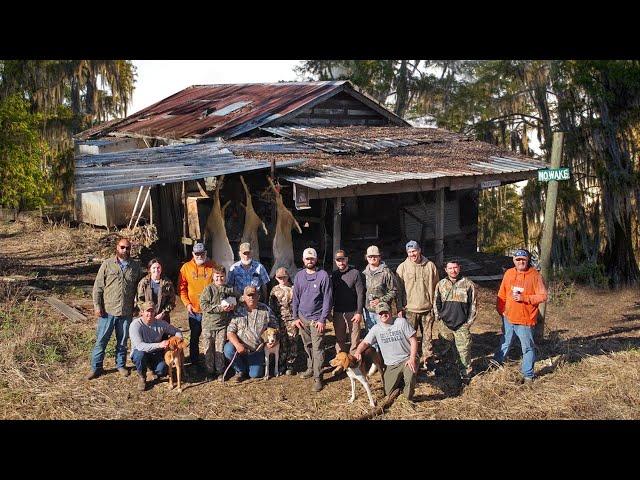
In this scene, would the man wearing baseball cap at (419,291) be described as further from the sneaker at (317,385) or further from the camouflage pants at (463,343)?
the sneaker at (317,385)

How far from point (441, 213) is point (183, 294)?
6251 millimetres

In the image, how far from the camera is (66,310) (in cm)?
1217

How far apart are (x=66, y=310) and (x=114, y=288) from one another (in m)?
3.78

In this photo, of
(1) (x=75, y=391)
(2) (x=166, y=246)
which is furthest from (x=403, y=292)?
(2) (x=166, y=246)

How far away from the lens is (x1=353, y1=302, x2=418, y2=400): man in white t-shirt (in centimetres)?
798

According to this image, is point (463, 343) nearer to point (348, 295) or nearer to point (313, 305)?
point (348, 295)

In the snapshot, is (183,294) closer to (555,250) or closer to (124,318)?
(124,318)

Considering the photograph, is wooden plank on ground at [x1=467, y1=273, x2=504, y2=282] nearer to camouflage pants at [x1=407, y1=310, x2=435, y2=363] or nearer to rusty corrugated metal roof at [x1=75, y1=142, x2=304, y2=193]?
rusty corrugated metal roof at [x1=75, y1=142, x2=304, y2=193]

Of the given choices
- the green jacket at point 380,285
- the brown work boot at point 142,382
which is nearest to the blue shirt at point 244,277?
the green jacket at point 380,285

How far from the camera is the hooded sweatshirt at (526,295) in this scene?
8.73 meters

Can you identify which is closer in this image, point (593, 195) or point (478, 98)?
point (593, 195)

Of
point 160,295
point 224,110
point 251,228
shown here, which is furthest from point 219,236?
point 224,110

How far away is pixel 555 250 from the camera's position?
1706 centimetres

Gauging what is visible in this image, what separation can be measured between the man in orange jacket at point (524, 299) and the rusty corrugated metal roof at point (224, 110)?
25.1 feet
